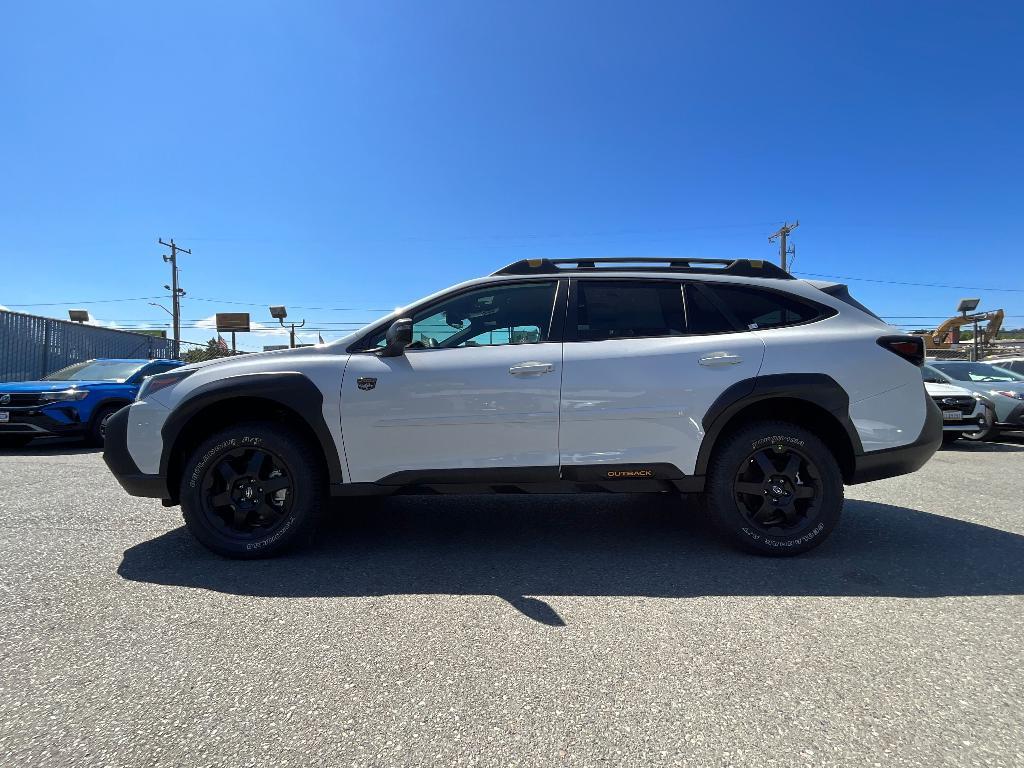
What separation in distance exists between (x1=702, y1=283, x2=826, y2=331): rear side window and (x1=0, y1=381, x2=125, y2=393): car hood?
9.05 m

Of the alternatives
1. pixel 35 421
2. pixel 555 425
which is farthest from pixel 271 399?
pixel 35 421

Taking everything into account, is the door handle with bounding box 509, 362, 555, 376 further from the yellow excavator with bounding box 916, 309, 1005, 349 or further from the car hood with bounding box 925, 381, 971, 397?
the yellow excavator with bounding box 916, 309, 1005, 349

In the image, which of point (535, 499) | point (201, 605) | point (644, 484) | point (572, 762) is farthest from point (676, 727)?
point (535, 499)

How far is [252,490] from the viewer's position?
311 cm

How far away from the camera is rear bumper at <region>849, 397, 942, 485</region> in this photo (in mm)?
3084

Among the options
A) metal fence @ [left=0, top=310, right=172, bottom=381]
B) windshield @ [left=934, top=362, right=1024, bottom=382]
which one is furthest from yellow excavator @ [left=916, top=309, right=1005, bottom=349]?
metal fence @ [left=0, top=310, right=172, bottom=381]

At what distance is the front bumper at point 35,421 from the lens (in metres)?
7.39

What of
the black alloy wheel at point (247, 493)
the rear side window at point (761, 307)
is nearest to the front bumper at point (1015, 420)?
the rear side window at point (761, 307)

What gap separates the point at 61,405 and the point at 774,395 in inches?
371

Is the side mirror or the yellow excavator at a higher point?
the yellow excavator

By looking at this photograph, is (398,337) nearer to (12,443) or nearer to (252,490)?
(252,490)

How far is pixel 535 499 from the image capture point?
4547mm

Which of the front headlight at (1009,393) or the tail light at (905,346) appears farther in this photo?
the front headlight at (1009,393)

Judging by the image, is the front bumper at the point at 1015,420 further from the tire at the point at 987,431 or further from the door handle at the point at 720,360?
the door handle at the point at 720,360
